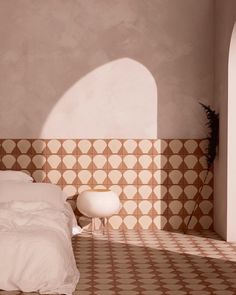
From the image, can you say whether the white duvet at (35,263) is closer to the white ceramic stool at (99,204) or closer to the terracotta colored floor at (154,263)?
the terracotta colored floor at (154,263)

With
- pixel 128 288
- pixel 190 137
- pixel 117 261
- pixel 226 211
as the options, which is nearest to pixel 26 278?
pixel 128 288

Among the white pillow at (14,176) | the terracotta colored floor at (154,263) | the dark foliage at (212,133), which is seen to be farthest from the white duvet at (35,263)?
the dark foliage at (212,133)

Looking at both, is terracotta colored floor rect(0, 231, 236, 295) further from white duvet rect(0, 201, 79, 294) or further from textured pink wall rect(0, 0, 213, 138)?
textured pink wall rect(0, 0, 213, 138)

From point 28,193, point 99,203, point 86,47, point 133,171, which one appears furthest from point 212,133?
point 28,193

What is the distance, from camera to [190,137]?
6789 millimetres

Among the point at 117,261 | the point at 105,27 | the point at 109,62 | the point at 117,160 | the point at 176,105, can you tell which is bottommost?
the point at 117,261

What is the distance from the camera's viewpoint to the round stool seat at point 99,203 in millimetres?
6250

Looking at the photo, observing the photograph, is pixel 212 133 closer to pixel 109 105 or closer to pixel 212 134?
pixel 212 134

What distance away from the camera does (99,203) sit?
20.5 ft

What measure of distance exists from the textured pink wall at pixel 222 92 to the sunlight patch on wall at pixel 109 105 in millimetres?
839

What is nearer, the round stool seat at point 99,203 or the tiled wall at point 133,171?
the round stool seat at point 99,203

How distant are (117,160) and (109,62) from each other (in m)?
1.22

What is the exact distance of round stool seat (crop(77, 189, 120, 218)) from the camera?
6.25 meters

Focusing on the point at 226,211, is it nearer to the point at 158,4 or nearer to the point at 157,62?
the point at 157,62
